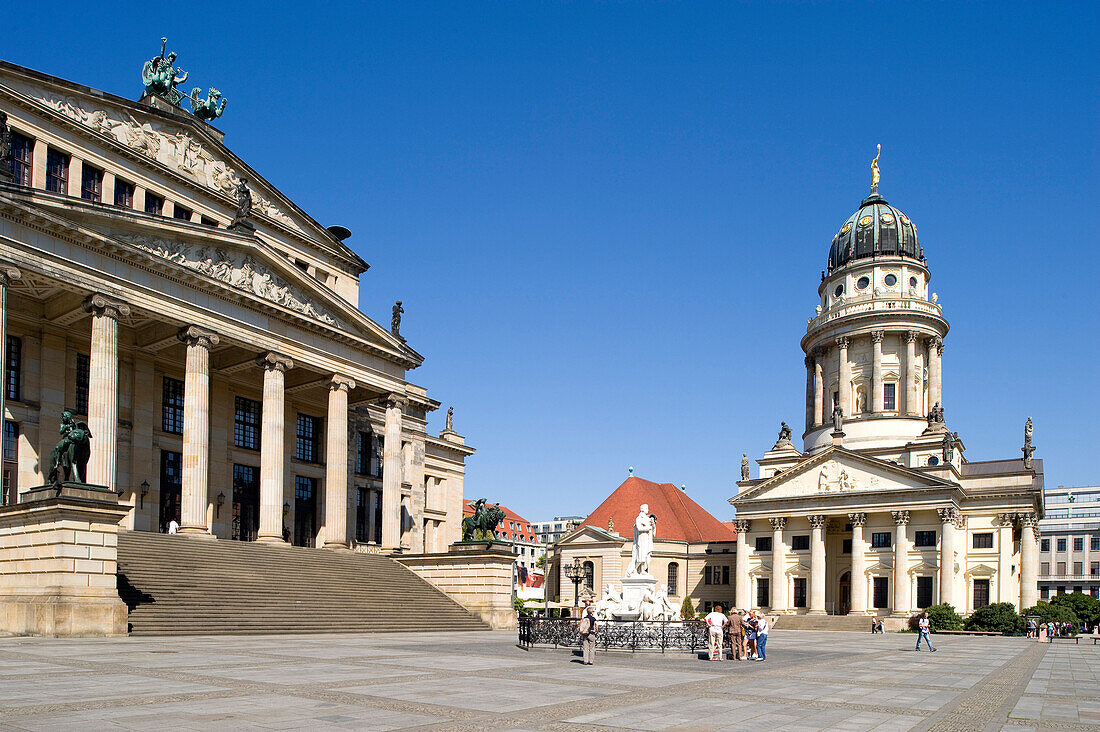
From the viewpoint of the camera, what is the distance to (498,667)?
74.1ft

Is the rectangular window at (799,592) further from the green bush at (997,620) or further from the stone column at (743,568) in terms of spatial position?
the green bush at (997,620)

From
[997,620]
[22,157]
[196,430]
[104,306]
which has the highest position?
[22,157]

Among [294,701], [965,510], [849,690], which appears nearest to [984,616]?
[965,510]

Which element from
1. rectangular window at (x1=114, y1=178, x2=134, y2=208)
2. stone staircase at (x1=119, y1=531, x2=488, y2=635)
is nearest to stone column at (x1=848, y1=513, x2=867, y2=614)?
stone staircase at (x1=119, y1=531, x2=488, y2=635)

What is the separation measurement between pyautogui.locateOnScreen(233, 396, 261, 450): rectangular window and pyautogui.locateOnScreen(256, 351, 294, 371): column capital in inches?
242

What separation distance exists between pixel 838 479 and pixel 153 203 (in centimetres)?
6230

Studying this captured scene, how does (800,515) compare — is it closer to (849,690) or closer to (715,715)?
(849,690)

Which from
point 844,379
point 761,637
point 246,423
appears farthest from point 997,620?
point 246,423

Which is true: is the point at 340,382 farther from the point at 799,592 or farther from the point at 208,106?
the point at 799,592

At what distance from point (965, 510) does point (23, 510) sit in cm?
7497

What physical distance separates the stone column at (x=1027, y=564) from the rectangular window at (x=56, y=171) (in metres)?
75.0

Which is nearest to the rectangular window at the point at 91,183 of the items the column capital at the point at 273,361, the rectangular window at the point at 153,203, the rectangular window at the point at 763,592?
the rectangular window at the point at 153,203

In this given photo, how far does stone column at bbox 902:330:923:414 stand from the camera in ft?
300

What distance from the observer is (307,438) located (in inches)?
2125
